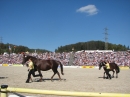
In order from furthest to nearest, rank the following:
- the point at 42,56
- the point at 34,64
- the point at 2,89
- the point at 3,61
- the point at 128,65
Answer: the point at 3,61 < the point at 42,56 < the point at 128,65 < the point at 34,64 < the point at 2,89

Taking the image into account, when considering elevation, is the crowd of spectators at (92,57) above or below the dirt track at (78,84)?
above

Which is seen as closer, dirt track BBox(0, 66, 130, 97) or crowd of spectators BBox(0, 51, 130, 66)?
dirt track BBox(0, 66, 130, 97)

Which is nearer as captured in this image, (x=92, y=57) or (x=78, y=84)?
(x=78, y=84)

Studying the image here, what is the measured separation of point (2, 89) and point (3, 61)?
55.8 meters

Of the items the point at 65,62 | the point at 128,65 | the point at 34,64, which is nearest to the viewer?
the point at 34,64

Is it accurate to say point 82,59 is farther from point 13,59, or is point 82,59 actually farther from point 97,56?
point 13,59

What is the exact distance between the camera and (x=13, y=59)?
55.3 metres

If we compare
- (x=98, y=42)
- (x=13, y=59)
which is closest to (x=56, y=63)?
(x=13, y=59)

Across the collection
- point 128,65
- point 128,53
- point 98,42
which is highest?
point 98,42

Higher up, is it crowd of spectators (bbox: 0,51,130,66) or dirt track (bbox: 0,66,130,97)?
crowd of spectators (bbox: 0,51,130,66)

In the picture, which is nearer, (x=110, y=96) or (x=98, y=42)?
(x=110, y=96)

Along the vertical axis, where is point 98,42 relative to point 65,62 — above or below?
above

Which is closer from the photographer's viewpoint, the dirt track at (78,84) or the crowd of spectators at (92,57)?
the dirt track at (78,84)

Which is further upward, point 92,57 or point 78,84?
point 92,57
